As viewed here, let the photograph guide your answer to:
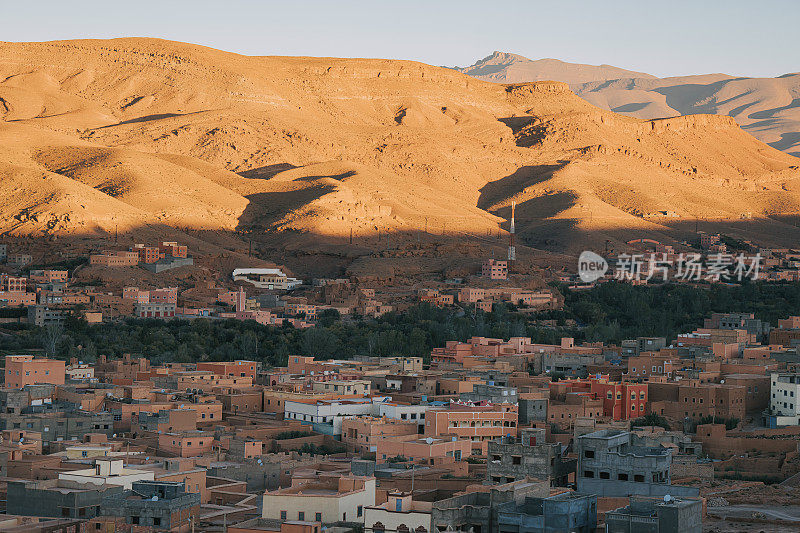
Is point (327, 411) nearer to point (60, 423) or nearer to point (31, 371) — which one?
point (60, 423)

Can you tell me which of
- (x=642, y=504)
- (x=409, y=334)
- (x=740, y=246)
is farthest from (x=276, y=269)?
(x=642, y=504)

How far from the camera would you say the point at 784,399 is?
45531 mm

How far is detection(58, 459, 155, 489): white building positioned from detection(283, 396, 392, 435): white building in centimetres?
1118

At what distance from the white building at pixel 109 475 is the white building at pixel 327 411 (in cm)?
1118

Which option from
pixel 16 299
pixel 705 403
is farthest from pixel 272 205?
pixel 705 403

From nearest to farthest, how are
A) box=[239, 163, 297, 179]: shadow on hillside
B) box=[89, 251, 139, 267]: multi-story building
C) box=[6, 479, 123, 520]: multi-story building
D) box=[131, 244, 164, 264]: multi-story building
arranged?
1. box=[6, 479, 123, 520]: multi-story building
2. box=[89, 251, 139, 267]: multi-story building
3. box=[131, 244, 164, 264]: multi-story building
4. box=[239, 163, 297, 179]: shadow on hillside

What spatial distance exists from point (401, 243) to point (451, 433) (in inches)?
2614

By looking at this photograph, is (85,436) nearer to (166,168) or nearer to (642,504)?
(642,504)

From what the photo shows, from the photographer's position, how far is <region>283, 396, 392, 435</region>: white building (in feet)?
142

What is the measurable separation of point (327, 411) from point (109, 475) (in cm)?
1323

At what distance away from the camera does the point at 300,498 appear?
26.5 metres

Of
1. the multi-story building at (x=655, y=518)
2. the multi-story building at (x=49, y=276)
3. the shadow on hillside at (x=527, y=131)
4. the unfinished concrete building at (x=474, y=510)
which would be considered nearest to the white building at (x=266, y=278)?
the multi-story building at (x=49, y=276)

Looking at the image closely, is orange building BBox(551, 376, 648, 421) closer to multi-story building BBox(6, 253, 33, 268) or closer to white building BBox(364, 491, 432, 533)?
white building BBox(364, 491, 432, 533)

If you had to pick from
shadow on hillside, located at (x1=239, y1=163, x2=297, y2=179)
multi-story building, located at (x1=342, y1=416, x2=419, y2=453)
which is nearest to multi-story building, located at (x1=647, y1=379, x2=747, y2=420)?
multi-story building, located at (x1=342, y1=416, x2=419, y2=453)
